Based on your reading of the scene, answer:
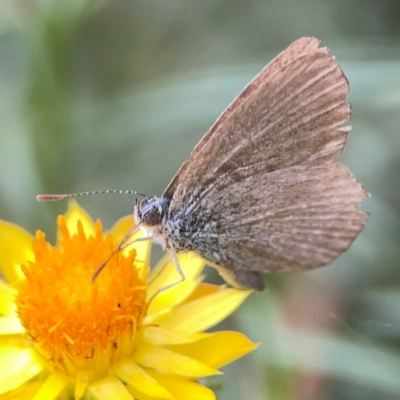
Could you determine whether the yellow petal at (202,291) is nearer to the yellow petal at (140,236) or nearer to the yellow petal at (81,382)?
the yellow petal at (140,236)

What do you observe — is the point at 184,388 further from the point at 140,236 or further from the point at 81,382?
the point at 140,236

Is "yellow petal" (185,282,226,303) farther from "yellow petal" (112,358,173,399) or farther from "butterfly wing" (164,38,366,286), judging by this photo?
"yellow petal" (112,358,173,399)

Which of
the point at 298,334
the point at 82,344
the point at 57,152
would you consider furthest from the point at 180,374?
the point at 57,152

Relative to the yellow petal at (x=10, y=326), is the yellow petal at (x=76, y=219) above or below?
above

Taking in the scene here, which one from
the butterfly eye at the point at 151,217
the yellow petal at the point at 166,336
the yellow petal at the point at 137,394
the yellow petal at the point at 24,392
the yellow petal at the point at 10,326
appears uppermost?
the butterfly eye at the point at 151,217

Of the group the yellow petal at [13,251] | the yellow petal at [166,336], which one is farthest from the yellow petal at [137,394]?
the yellow petal at [13,251]

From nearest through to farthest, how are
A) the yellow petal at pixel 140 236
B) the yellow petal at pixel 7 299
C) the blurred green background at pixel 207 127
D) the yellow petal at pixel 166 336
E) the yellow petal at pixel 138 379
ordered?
the yellow petal at pixel 138 379 < the yellow petal at pixel 166 336 < the yellow petal at pixel 7 299 < the yellow petal at pixel 140 236 < the blurred green background at pixel 207 127

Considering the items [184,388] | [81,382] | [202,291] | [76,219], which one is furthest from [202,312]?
[76,219]

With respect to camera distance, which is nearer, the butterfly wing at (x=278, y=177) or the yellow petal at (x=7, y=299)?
the butterfly wing at (x=278, y=177)
